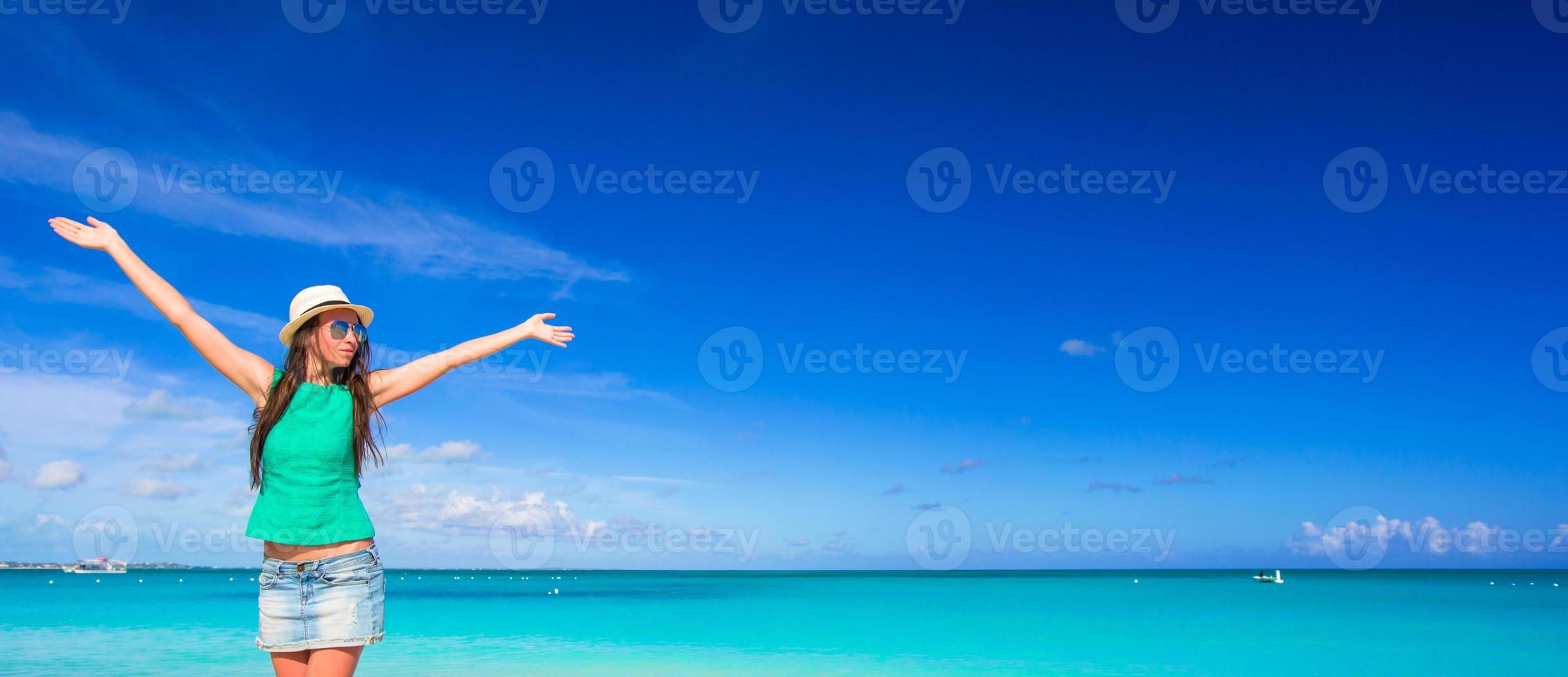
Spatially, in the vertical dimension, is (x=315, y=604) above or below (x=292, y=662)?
above

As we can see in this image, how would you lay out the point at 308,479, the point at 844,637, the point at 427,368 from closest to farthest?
the point at 308,479, the point at 427,368, the point at 844,637

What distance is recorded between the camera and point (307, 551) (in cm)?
283

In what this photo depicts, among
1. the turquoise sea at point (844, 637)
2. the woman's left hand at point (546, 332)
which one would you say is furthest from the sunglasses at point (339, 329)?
the turquoise sea at point (844, 637)

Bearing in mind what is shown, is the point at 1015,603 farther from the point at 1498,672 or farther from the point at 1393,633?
the point at 1498,672

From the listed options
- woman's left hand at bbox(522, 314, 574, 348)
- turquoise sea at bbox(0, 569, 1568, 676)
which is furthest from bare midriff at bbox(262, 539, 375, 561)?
turquoise sea at bbox(0, 569, 1568, 676)

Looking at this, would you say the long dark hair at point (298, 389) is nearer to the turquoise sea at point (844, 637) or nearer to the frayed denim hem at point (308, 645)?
the frayed denim hem at point (308, 645)

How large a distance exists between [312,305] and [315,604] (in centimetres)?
81

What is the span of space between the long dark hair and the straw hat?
0.03 meters

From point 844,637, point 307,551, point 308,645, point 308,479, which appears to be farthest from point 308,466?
point 844,637

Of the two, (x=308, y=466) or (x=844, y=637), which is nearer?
(x=308, y=466)

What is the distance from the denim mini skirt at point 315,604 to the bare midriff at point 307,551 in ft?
0.03

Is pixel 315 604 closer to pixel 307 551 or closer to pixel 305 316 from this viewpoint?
pixel 307 551

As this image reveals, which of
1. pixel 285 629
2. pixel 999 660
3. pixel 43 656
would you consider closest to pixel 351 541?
pixel 285 629

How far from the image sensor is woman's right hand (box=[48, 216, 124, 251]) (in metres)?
2.87
